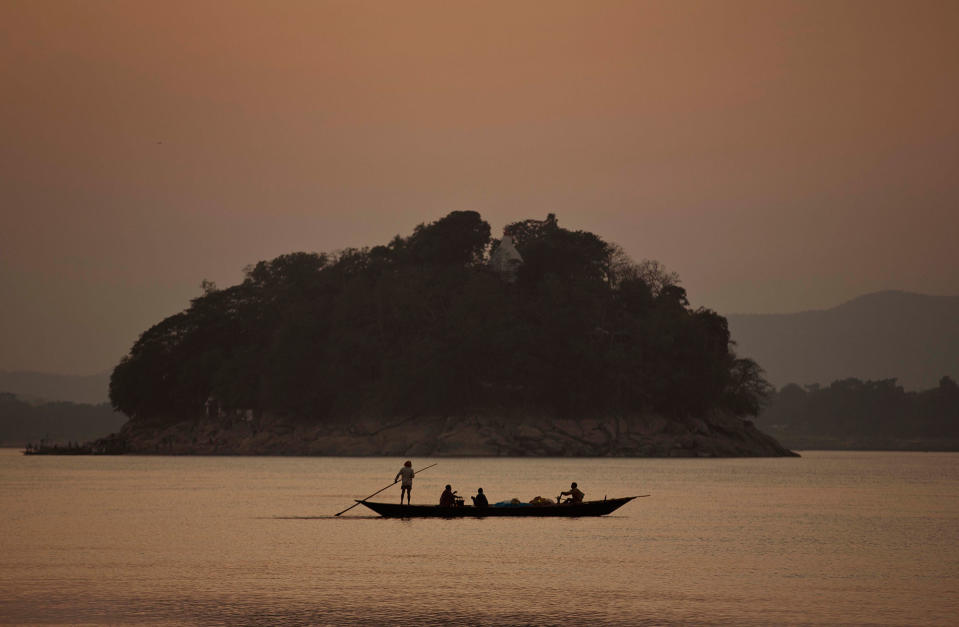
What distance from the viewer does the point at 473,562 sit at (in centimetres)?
4103

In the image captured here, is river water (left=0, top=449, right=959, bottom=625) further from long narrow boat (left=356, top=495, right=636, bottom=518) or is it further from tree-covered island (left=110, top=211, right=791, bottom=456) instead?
tree-covered island (left=110, top=211, right=791, bottom=456)

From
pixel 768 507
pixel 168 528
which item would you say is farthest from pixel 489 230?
pixel 168 528

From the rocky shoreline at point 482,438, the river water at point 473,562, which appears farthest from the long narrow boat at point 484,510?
the rocky shoreline at point 482,438

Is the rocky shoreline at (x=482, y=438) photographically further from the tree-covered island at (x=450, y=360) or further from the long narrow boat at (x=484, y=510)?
the long narrow boat at (x=484, y=510)

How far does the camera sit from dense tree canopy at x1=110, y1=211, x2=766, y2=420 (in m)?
162

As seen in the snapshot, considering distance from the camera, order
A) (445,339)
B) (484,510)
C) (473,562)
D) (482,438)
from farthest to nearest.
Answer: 1. (445,339)
2. (482,438)
3. (484,510)
4. (473,562)

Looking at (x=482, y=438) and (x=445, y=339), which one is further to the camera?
(x=445, y=339)

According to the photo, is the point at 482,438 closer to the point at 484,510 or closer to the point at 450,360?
the point at 450,360

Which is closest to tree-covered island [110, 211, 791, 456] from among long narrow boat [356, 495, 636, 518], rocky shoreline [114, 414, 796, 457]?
rocky shoreline [114, 414, 796, 457]

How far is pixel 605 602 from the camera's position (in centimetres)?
3253

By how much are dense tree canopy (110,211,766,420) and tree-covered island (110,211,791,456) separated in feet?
0.75

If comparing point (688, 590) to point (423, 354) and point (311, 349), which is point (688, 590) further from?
point (311, 349)

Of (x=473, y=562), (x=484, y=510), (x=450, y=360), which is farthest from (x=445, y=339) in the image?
(x=473, y=562)

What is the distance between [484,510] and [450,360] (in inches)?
4218
